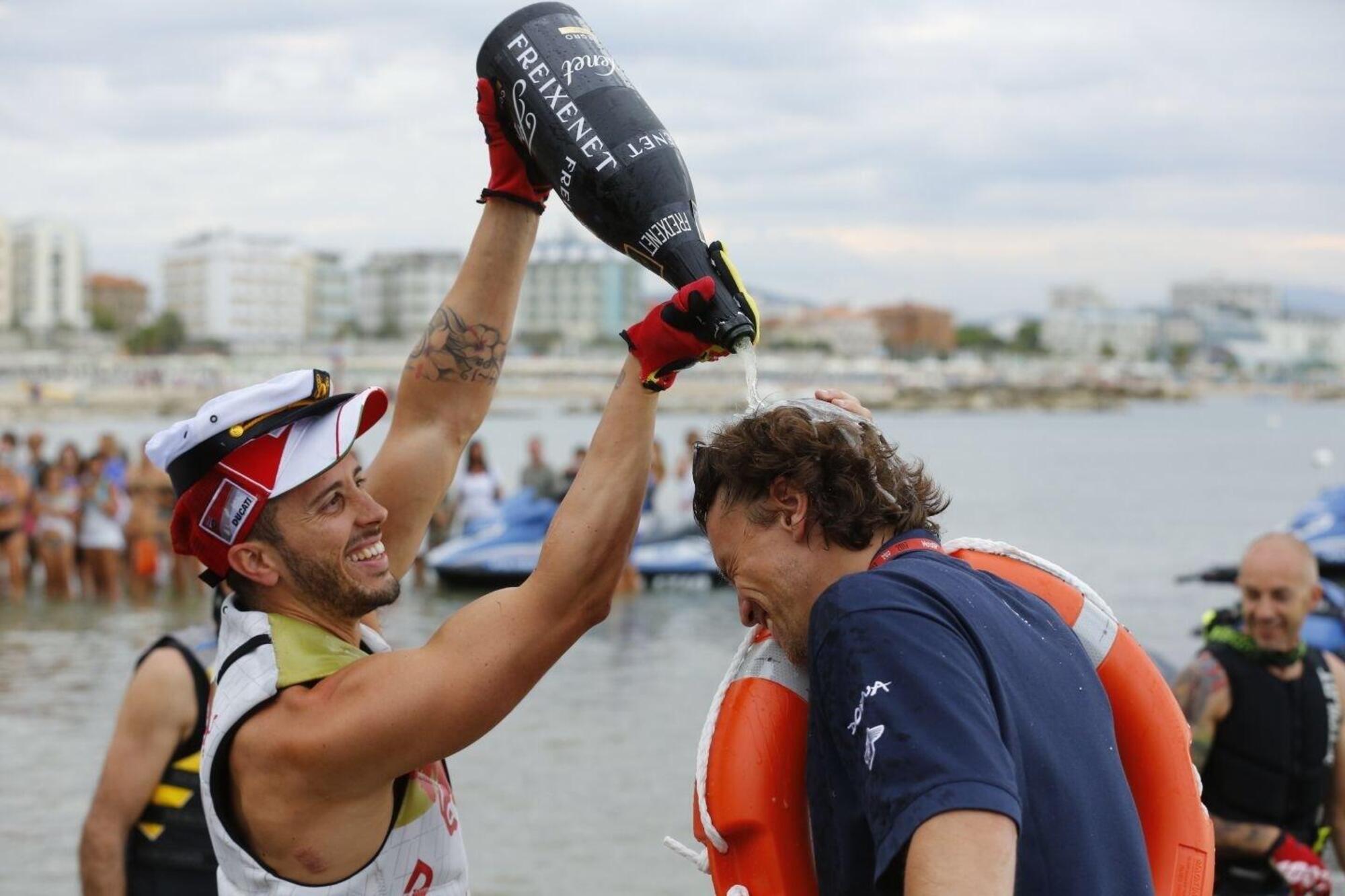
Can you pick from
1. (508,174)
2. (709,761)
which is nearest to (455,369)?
(508,174)

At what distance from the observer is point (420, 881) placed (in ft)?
10.0

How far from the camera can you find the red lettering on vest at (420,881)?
119 inches

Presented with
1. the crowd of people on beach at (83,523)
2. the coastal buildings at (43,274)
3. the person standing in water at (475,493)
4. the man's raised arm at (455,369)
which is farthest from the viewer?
the coastal buildings at (43,274)

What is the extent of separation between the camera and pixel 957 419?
529 feet

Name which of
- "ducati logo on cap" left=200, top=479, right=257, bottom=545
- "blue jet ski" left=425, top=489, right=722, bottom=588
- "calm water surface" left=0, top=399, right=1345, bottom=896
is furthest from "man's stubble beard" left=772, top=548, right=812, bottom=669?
"blue jet ski" left=425, top=489, right=722, bottom=588

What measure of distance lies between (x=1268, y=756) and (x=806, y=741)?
431 cm

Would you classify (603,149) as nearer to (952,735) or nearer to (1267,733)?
(952,735)

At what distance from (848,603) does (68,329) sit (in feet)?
609

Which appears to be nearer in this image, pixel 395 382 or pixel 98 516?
pixel 98 516

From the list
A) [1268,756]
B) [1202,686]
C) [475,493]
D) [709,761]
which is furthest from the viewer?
[475,493]

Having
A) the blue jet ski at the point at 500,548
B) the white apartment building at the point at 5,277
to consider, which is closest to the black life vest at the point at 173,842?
the blue jet ski at the point at 500,548

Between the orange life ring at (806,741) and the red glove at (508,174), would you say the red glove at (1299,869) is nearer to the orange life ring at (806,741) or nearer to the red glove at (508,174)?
the orange life ring at (806,741)

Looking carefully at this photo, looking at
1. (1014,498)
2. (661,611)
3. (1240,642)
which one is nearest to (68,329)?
(1014,498)

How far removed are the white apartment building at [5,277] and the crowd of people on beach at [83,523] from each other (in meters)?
182
